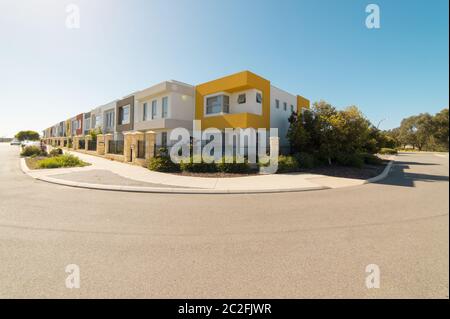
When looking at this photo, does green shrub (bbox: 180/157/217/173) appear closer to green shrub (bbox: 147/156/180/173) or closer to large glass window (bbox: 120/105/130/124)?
green shrub (bbox: 147/156/180/173)

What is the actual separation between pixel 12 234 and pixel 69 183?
19.1 feet

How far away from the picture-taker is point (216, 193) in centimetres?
790

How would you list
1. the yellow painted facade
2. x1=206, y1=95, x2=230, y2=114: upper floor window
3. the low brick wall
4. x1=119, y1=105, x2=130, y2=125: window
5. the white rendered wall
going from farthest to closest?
x1=119, y1=105, x2=130, y2=125: window, the low brick wall, the white rendered wall, x1=206, y1=95, x2=230, y2=114: upper floor window, the yellow painted facade

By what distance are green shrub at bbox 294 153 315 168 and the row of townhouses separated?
3829mm

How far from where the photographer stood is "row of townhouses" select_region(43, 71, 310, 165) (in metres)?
14.9

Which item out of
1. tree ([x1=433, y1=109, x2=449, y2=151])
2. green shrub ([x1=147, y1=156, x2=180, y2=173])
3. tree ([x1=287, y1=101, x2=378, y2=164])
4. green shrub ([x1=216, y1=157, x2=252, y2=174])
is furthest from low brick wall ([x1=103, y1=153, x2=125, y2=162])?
tree ([x1=433, y1=109, x2=449, y2=151])

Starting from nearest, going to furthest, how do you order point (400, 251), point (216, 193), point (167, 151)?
point (400, 251) < point (216, 193) < point (167, 151)

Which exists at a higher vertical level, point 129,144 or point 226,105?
point 226,105

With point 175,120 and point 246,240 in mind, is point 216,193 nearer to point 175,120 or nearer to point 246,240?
point 246,240

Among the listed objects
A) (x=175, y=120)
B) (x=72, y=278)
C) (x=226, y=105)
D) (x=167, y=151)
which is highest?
(x=226, y=105)

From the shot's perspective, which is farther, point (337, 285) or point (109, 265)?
point (109, 265)

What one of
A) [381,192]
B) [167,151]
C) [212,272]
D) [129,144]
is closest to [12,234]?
[212,272]

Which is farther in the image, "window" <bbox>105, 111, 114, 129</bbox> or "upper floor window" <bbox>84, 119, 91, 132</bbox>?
"upper floor window" <bbox>84, 119, 91, 132</bbox>

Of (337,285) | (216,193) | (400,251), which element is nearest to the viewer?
(337,285)
